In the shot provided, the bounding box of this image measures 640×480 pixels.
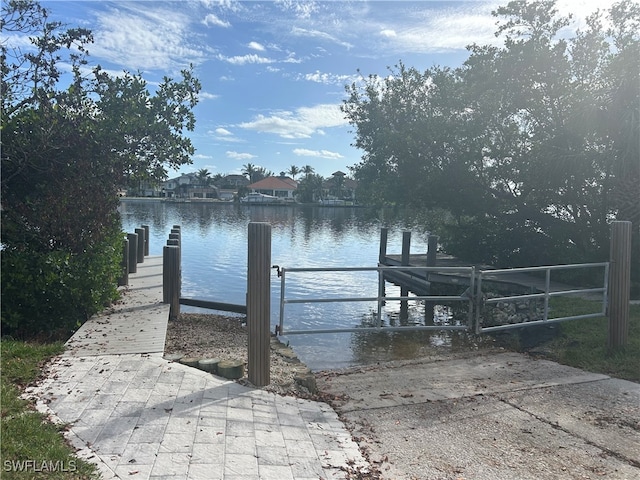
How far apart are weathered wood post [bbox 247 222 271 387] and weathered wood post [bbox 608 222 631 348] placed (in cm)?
486

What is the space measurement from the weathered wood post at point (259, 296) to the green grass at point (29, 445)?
1936 millimetres

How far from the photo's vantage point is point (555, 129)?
14.7 metres

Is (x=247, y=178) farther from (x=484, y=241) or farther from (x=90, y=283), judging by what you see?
(x=90, y=283)

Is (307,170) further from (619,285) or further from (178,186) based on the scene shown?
(619,285)

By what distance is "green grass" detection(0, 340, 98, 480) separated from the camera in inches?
116

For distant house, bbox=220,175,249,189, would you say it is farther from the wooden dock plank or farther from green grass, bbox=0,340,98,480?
Result: green grass, bbox=0,340,98,480

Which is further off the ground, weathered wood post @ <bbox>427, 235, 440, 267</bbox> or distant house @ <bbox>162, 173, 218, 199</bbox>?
distant house @ <bbox>162, 173, 218, 199</bbox>

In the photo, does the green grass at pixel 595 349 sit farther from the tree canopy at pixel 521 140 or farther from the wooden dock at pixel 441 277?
the tree canopy at pixel 521 140

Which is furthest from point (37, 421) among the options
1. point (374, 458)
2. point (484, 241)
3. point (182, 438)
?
point (484, 241)

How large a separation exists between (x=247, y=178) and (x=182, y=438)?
4623 inches

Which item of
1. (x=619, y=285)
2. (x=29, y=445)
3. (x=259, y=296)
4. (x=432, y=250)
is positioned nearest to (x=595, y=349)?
(x=619, y=285)

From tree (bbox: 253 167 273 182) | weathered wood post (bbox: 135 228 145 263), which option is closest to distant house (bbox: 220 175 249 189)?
tree (bbox: 253 167 273 182)

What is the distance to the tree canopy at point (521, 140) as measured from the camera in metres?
13.3

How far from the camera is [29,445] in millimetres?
3217
